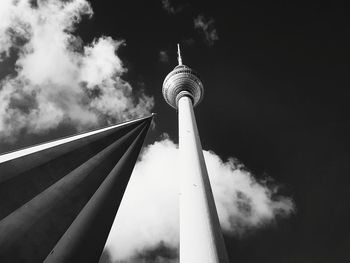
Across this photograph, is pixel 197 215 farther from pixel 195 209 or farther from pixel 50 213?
pixel 50 213

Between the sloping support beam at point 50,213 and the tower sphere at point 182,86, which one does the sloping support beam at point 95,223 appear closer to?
the sloping support beam at point 50,213

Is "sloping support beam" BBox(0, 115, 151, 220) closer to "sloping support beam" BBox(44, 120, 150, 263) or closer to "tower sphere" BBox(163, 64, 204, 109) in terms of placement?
"sloping support beam" BBox(44, 120, 150, 263)

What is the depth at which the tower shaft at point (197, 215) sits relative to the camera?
41.1 feet

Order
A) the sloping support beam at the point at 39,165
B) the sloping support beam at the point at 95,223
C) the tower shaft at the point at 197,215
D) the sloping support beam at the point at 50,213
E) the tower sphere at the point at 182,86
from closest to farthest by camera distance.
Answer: the sloping support beam at the point at 50,213 → the sloping support beam at the point at 39,165 → the sloping support beam at the point at 95,223 → the tower shaft at the point at 197,215 → the tower sphere at the point at 182,86

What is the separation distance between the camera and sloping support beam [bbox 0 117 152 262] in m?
6.38

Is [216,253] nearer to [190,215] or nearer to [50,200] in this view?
[190,215]

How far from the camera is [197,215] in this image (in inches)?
592

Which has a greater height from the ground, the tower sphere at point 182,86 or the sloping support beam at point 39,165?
the tower sphere at point 182,86

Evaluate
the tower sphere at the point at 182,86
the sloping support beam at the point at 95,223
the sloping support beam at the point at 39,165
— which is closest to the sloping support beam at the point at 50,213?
the sloping support beam at the point at 39,165

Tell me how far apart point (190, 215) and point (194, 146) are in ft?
29.7

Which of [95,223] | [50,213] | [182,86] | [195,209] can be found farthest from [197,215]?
[182,86]

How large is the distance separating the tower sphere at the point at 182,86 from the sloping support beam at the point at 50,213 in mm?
30408

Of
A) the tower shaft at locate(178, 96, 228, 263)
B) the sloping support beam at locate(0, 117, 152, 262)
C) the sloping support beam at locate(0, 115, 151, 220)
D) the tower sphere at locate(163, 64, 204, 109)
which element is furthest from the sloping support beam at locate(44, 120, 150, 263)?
the tower sphere at locate(163, 64, 204, 109)

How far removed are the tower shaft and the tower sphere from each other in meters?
18.9
